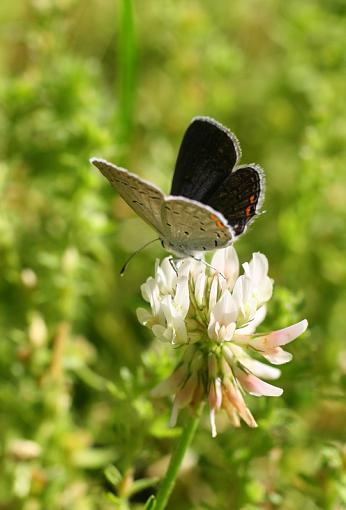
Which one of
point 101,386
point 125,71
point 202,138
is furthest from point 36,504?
point 125,71

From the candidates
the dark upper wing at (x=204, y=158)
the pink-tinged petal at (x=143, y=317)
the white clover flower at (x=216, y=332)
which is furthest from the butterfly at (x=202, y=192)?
the pink-tinged petal at (x=143, y=317)

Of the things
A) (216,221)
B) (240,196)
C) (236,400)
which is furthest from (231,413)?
(240,196)

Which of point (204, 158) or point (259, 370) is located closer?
point (259, 370)

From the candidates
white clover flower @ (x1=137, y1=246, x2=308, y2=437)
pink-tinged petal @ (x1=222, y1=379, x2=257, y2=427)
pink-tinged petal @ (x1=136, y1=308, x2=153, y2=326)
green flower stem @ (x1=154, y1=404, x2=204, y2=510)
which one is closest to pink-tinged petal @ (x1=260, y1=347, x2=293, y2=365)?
white clover flower @ (x1=137, y1=246, x2=308, y2=437)

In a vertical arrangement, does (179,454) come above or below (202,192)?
below

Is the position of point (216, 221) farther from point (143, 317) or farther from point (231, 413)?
point (231, 413)

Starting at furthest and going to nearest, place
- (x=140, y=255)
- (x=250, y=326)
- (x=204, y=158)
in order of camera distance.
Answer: (x=140, y=255), (x=204, y=158), (x=250, y=326)

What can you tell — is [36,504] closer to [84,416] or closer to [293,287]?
[84,416]

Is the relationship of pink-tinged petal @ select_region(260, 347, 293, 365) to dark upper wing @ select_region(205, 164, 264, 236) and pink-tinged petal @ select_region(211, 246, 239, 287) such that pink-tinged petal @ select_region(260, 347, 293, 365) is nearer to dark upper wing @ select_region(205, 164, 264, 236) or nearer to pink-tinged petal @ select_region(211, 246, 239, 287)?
pink-tinged petal @ select_region(211, 246, 239, 287)

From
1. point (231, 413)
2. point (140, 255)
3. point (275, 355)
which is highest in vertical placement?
point (275, 355)
